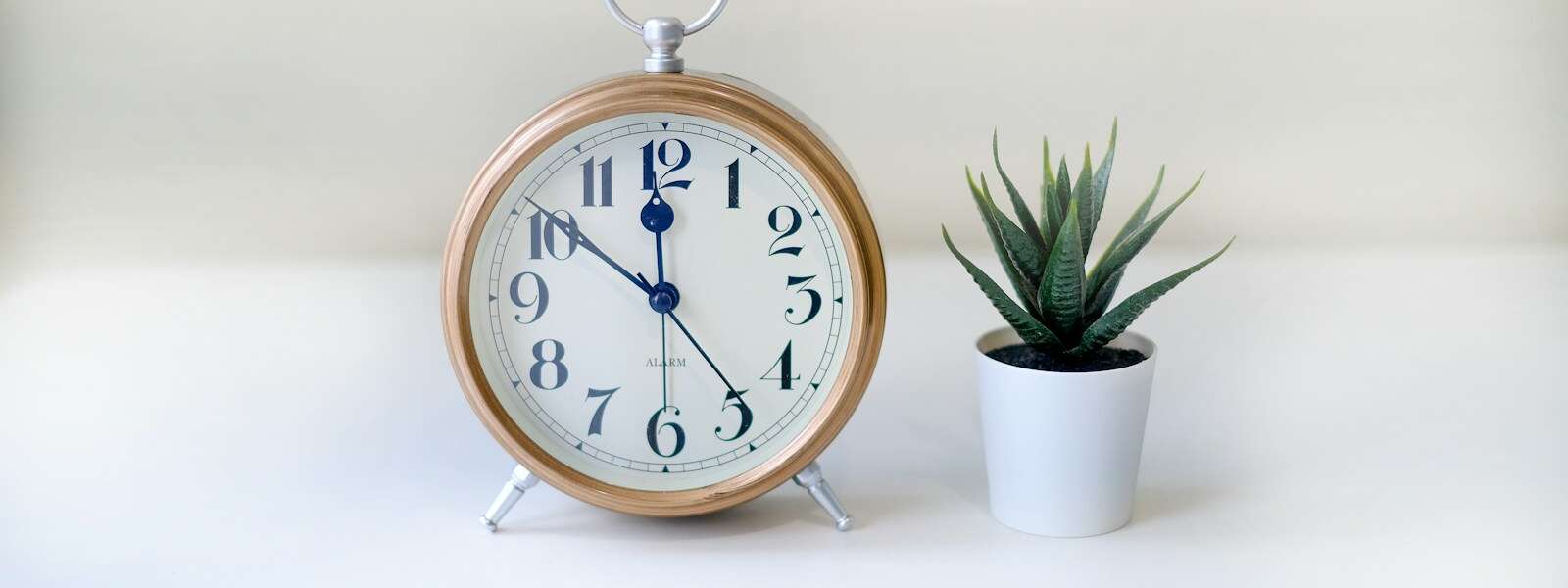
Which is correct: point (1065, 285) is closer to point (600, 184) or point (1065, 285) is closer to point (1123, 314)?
point (1123, 314)

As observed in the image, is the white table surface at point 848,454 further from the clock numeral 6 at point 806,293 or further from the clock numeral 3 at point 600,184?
the clock numeral 3 at point 600,184

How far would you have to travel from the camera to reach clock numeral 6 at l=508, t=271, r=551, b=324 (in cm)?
176

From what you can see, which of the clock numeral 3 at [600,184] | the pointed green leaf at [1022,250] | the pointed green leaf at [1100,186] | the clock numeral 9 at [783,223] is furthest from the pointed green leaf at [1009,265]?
the clock numeral 3 at [600,184]

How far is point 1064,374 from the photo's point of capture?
1.70m

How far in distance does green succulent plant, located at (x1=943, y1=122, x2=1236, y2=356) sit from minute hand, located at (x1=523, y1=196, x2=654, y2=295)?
0.37m

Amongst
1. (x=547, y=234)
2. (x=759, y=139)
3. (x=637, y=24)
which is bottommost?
(x=547, y=234)

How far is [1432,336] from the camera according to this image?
→ 2.51m

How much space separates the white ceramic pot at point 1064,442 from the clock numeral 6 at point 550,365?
0.51 metres

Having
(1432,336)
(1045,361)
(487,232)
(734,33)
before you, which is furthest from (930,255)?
(487,232)

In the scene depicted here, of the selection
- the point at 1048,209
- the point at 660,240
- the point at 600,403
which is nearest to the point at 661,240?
the point at 660,240

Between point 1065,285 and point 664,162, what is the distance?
1.63ft

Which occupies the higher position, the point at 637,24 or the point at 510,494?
the point at 637,24

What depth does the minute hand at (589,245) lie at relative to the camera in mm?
1744

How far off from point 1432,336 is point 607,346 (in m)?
1.52
